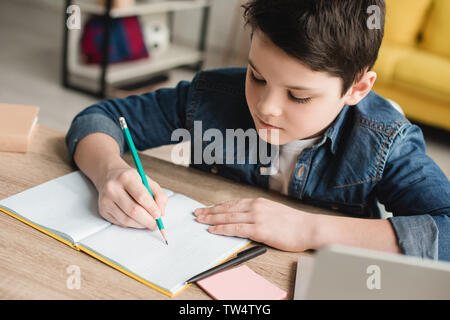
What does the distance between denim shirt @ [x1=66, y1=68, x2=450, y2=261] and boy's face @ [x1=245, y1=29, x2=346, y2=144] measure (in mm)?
111

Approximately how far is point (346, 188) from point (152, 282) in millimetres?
475

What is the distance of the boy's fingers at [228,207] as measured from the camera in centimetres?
76

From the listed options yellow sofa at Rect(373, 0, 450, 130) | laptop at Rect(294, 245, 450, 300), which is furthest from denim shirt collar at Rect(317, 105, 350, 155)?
yellow sofa at Rect(373, 0, 450, 130)

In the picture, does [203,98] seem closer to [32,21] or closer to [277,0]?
[277,0]

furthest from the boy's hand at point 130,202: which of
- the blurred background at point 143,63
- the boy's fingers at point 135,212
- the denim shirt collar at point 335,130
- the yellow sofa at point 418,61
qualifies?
the yellow sofa at point 418,61

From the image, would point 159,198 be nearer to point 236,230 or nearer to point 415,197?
point 236,230

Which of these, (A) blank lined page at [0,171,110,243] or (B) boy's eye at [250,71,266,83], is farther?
(B) boy's eye at [250,71,266,83]

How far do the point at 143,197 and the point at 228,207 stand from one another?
14 cm

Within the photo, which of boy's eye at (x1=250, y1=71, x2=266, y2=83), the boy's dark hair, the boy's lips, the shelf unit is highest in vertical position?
the boy's dark hair

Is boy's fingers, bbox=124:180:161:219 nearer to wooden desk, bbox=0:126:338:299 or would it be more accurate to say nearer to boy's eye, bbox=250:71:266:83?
wooden desk, bbox=0:126:338:299

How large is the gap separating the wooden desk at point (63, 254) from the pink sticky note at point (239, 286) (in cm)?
1

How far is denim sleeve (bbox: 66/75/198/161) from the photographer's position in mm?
1033

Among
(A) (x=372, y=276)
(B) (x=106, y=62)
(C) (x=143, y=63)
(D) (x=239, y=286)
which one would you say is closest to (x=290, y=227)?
(D) (x=239, y=286)
